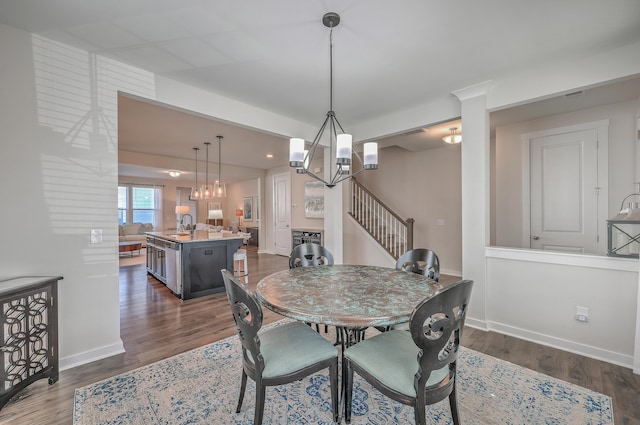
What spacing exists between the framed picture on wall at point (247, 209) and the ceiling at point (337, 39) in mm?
7226

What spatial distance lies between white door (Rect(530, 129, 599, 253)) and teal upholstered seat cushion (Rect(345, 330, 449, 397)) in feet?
10.3

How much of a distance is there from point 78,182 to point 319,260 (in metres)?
2.21

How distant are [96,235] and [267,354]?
6.25ft

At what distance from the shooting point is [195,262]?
4086 millimetres

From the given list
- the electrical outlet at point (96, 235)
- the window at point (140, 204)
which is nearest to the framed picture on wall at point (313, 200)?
the electrical outlet at point (96, 235)

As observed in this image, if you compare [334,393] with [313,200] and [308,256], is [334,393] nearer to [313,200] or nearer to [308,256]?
[308,256]

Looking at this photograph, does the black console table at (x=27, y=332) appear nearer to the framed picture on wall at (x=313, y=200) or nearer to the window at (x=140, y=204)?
the framed picture on wall at (x=313, y=200)

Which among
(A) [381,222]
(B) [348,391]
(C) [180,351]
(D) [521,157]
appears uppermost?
(D) [521,157]

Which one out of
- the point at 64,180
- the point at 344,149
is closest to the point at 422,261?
the point at 344,149

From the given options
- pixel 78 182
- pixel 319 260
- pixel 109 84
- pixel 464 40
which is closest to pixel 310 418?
pixel 319 260

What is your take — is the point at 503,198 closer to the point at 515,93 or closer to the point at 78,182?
the point at 515,93

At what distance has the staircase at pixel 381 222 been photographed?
505cm

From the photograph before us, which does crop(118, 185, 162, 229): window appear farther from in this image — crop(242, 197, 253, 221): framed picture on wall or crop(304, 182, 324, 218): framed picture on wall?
crop(304, 182, 324, 218): framed picture on wall

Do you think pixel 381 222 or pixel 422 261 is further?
pixel 381 222
